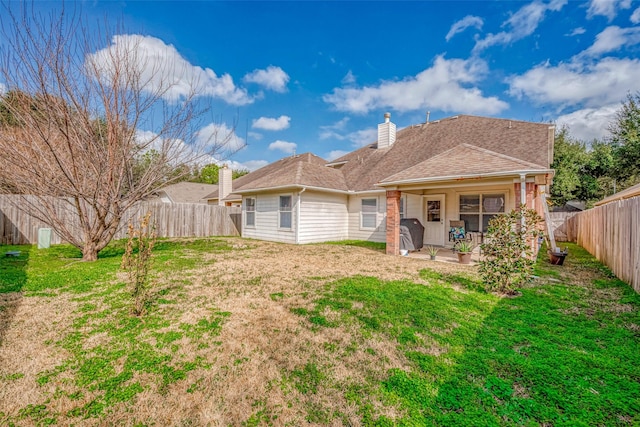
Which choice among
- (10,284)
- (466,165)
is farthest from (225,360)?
(466,165)

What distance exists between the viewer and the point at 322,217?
12.7m

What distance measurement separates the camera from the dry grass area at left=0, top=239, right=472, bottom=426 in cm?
217

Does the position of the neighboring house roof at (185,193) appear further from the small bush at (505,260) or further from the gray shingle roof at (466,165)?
the small bush at (505,260)

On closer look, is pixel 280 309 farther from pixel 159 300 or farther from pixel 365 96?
pixel 365 96

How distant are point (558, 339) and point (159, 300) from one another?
5.42 meters

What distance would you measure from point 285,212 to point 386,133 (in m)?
7.55

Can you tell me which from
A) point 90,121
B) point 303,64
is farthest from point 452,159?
point 90,121

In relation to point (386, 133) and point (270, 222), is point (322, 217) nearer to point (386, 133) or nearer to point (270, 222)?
point (270, 222)

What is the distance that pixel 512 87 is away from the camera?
47.6 ft

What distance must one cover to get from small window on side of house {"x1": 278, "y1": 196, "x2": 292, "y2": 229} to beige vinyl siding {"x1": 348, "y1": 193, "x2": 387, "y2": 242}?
3.26 meters

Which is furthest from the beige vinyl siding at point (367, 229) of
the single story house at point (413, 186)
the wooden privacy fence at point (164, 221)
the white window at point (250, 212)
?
the wooden privacy fence at point (164, 221)

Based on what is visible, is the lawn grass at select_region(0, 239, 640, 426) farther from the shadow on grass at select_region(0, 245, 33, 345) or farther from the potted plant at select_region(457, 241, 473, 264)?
the potted plant at select_region(457, 241, 473, 264)

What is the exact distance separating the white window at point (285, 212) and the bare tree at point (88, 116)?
15.8ft

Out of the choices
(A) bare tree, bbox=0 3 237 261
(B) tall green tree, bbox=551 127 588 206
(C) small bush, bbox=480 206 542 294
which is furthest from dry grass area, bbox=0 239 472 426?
(B) tall green tree, bbox=551 127 588 206
